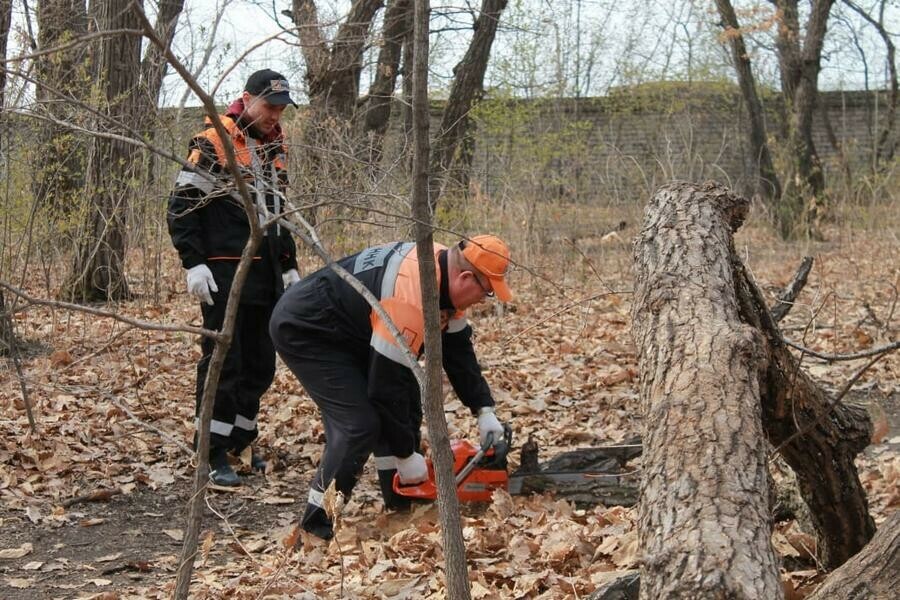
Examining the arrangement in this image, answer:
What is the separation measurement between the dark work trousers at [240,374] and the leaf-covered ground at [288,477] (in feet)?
0.95

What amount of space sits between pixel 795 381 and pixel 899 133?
22.2 meters

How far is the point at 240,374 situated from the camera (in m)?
5.41

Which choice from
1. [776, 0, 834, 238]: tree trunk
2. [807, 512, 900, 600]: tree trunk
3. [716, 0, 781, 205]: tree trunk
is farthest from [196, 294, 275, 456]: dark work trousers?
[716, 0, 781, 205]: tree trunk

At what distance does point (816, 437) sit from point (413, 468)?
2.13m

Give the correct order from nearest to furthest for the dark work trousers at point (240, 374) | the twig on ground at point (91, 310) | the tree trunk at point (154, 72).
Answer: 1. the twig on ground at point (91, 310)
2. the dark work trousers at point (240, 374)
3. the tree trunk at point (154, 72)

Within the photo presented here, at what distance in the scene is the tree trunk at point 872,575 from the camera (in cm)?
233

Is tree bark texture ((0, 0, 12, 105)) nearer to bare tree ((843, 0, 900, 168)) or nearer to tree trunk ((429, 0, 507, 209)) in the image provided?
tree trunk ((429, 0, 507, 209))

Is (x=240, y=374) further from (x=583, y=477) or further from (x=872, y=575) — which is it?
(x=872, y=575)

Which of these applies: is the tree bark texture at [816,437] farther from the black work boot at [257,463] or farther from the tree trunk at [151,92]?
the tree trunk at [151,92]

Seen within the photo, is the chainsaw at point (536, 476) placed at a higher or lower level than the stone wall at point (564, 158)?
lower

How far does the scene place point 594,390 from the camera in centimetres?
727

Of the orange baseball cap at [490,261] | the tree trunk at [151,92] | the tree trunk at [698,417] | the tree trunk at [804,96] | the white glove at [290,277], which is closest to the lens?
the tree trunk at [698,417]

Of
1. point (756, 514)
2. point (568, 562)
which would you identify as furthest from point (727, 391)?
point (568, 562)

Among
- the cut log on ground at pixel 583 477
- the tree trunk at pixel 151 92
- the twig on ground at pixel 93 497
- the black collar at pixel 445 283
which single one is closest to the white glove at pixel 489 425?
the cut log on ground at pixel 583 477
